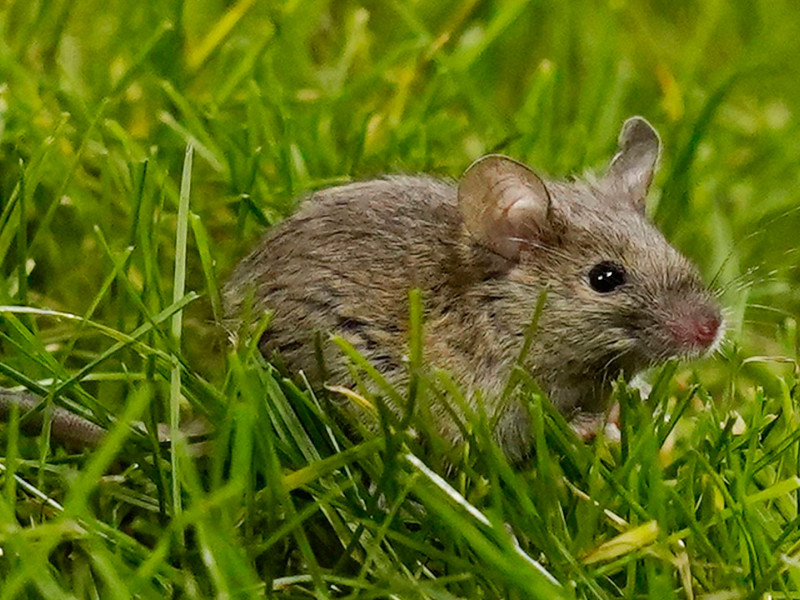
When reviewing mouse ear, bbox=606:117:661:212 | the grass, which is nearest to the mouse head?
the grass

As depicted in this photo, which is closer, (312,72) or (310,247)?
(310,247)

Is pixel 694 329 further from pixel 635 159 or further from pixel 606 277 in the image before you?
pixel 635 159

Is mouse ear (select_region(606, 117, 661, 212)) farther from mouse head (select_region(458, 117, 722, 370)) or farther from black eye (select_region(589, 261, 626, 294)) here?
black eye (select_region(589, 261, 626, 294))

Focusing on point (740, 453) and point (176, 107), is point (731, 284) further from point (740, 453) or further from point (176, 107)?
point (176, 107)

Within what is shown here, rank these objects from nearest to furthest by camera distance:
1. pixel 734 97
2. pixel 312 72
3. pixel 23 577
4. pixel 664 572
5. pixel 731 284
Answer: pixel 23 577
pixel 664 572
pixel 731 284
pixel 312 72
pixel 734 97

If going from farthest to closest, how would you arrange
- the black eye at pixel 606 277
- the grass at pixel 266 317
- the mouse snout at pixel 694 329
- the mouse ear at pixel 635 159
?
1. the mouse ear at pixel 635 159
2. the black eye at pixel 606 277
3. the mouse snout at pixel 694 329
4. the grass at pixel 266 317

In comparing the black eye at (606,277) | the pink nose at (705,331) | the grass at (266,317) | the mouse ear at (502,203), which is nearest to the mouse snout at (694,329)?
the pink nose at (705,331)

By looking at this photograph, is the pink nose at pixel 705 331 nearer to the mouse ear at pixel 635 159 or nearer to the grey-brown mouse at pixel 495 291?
the grey-brown mouse at pixel 495 291

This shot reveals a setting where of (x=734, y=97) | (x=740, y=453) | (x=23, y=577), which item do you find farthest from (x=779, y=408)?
(x=734, y=97)
